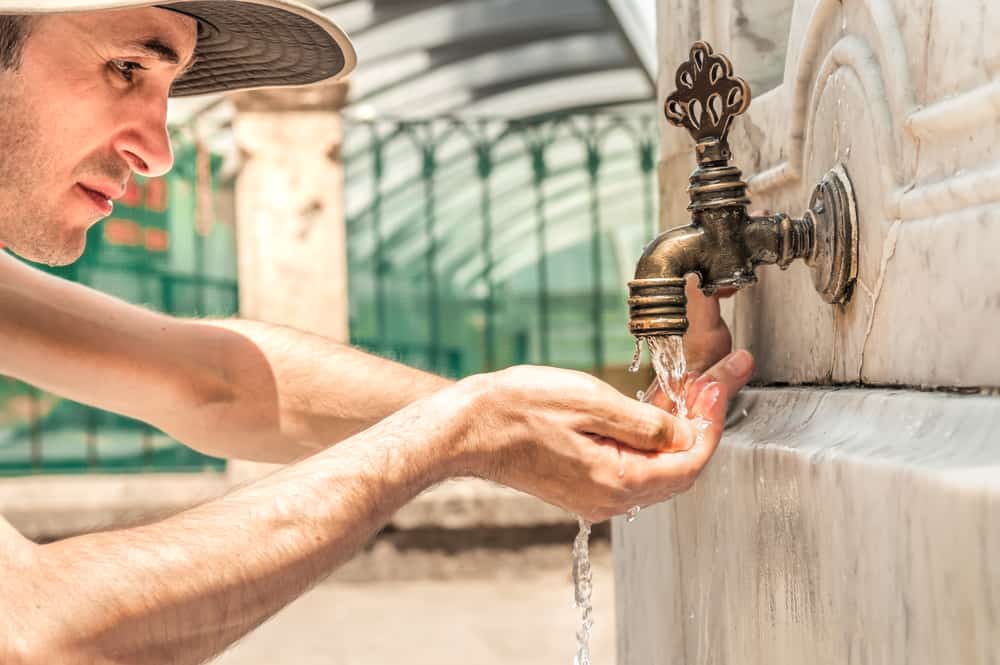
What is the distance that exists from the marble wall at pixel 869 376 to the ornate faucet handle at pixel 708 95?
0.46 ft

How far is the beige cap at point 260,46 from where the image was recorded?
2.31 metres

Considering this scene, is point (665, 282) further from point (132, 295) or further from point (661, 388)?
point (132, 295)

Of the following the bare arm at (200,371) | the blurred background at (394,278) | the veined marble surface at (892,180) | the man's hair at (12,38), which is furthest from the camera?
the blurred background at (394,278)

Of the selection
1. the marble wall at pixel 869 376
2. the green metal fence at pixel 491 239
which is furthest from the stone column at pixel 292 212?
the marble wall at pixel 869 376

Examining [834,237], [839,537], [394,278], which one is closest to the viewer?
[839,537]

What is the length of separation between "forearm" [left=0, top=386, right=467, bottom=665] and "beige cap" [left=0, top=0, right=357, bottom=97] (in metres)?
0.82

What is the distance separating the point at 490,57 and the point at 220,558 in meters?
11.4

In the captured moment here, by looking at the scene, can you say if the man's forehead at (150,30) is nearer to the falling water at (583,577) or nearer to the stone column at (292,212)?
the falling water at (583,577)

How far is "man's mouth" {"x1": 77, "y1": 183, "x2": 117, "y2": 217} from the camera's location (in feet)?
7.60

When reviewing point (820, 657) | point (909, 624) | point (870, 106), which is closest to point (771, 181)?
point (870, 106)

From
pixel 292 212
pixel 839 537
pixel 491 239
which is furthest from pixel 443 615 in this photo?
pixel 491 239

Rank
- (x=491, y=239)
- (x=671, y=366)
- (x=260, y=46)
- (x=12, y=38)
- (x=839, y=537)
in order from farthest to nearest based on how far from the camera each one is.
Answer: (x=491, y=239) → (x=260, y=46) → (x=12, y=38) → (x=671, y=366) → (x=839, y=537)

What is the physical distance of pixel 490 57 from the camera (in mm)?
12672

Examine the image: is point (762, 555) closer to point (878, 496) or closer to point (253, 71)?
point (878, 496)
